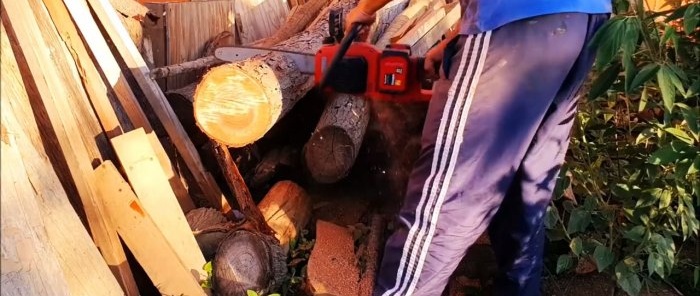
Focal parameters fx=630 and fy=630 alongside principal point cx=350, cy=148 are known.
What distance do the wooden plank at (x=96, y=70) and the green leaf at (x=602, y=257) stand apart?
6.08 ft

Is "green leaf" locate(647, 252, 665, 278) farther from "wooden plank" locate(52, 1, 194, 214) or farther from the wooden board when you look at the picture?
the wooden board

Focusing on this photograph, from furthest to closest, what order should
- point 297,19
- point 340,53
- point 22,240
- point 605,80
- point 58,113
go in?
1. point 297,19
2. point 58,113
3. point 340,53
4. point 605,80
5. point 22,240

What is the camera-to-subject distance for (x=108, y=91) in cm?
271

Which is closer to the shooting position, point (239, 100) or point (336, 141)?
point (239, 100)

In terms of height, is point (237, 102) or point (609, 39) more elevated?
point (609, 39)

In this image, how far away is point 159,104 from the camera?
9.40ft

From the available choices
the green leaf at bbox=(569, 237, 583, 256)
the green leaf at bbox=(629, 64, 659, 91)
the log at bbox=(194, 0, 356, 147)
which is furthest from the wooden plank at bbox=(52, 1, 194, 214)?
the green leaf at bbox=(629, 64, 659, 91)

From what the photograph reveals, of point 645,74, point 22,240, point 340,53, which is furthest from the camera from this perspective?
point 340,53

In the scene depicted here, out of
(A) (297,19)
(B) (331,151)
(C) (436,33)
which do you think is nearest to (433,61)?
(B) (331,151)

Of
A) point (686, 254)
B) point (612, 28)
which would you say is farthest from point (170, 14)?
point (686, 254)

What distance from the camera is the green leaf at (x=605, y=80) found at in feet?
6.85

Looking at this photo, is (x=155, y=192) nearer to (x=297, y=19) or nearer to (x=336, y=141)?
(x=336, y=141)

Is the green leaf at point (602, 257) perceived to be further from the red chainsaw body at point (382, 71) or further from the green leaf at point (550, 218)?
the red chainsaw body at point (382, 71)

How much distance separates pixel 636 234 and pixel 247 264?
1512mm
